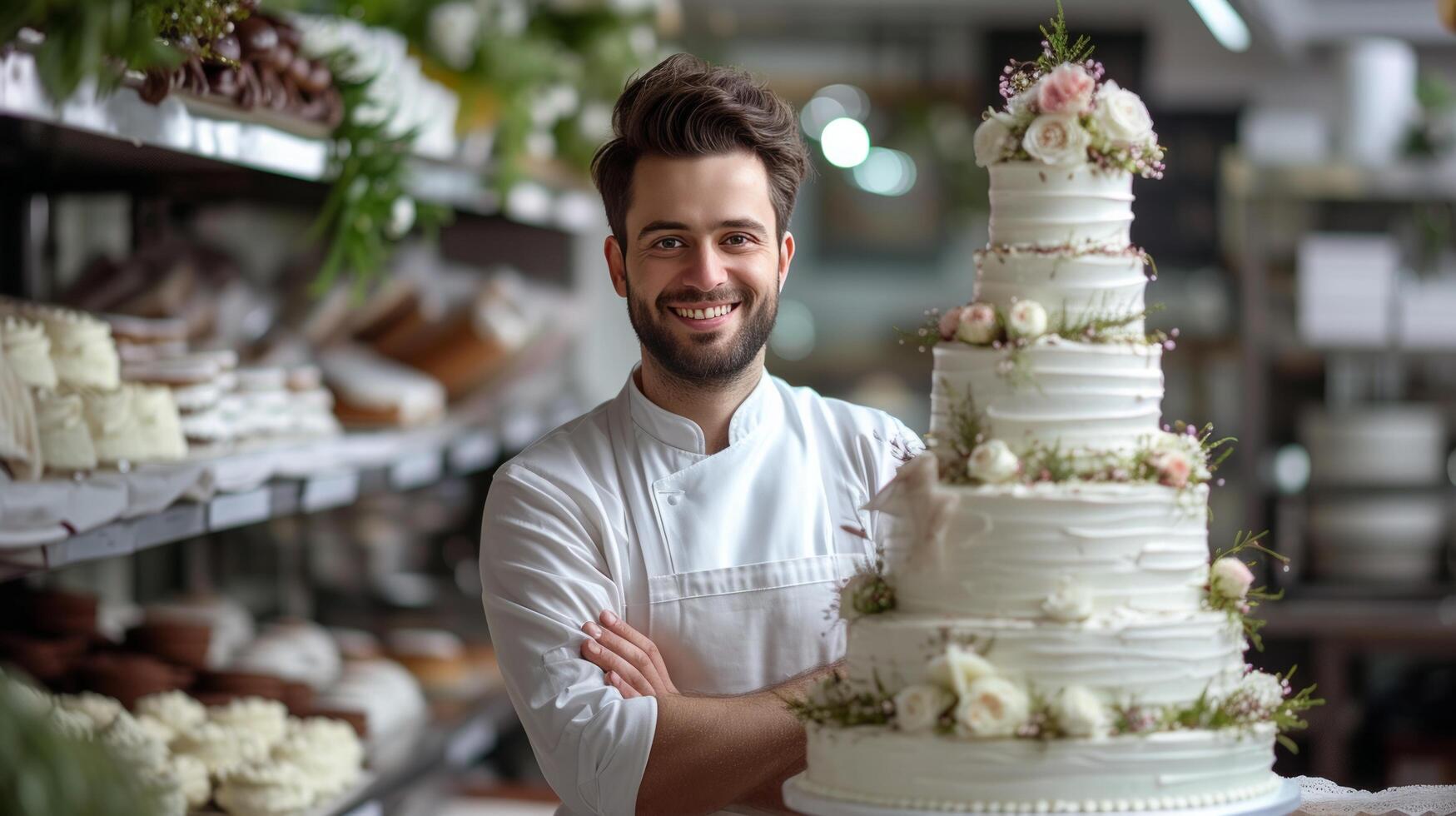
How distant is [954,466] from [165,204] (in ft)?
9.12

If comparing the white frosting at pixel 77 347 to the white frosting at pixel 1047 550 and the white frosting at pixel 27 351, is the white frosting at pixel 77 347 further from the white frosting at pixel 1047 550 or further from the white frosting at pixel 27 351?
the white frosting at pixel 1047 550

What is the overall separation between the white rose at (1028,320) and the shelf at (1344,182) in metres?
4.72

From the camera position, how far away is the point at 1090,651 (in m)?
1.88

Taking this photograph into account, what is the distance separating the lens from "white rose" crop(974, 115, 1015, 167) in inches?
79.7

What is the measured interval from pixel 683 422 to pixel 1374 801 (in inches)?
47.2

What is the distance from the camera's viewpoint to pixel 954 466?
6.57 ft

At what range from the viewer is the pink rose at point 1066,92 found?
6.42ft

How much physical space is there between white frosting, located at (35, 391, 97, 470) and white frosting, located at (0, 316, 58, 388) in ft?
0.11

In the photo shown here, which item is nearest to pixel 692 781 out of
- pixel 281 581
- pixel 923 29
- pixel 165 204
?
pixel 165 204

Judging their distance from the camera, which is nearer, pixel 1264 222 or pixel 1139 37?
pixel 1264 222

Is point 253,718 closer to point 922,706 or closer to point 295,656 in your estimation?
point 295,656

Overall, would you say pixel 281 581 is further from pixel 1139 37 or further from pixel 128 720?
pixel 1139 37

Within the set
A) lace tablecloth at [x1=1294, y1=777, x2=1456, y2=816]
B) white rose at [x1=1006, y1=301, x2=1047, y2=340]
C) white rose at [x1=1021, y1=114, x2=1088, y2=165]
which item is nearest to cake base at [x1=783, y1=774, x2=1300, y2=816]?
lace tablecloth at [x1=1294, y1=777, x2=1456, y2=816]

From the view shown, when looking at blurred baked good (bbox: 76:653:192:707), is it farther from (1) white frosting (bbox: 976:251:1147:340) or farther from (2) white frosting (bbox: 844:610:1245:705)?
(1) white frosting (bbox: 976:251:1147:340)
